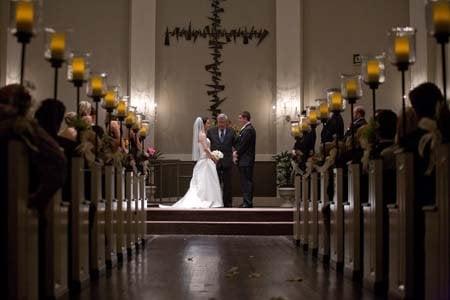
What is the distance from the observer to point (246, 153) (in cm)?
1353

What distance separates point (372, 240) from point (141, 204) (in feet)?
16.3

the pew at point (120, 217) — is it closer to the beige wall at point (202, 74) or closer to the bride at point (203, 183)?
the bride at point (203, 183)

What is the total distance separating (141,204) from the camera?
9.82 metres

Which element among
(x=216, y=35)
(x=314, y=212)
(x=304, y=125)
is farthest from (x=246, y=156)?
(x=314, y=212)

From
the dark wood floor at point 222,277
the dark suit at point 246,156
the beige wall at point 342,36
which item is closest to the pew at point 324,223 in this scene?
the dark wood floor at point 222,277

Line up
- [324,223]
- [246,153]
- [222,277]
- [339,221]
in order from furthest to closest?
[246,153] < [324,223] < [339,221] < [222,277]

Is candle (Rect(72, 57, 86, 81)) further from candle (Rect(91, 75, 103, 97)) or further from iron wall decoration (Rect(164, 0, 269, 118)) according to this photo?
iron wall decoration (Rect(164, 0, 269, 118))

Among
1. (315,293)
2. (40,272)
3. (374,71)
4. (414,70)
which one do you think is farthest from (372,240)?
(414,70)

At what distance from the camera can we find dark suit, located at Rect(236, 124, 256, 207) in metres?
13.4

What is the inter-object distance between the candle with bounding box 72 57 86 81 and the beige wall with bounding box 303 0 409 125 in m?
10.7

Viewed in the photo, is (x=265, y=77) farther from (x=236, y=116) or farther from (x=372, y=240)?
(x=372, y=240)

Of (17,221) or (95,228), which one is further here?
(95,228)

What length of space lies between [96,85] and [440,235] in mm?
4400

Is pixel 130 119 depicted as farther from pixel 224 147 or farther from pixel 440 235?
pixel 440 235
